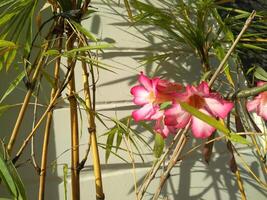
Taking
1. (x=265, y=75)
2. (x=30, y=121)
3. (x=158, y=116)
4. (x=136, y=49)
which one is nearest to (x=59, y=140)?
(x=30, y=121)

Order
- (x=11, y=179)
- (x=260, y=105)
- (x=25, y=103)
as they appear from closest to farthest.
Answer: (x=11, y=179)
(x=25, y=103)
(x=260, y=105)

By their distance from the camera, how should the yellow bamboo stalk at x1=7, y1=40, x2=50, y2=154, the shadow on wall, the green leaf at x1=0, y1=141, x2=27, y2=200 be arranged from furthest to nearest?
the shadow on wall < the yellow bamboo stalk at x1=7, y1=40, x2=50, y2=154 < the green leaf at x1=0, y1=141, x2=27, y2=200

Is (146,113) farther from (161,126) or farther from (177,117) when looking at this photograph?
(177,117)

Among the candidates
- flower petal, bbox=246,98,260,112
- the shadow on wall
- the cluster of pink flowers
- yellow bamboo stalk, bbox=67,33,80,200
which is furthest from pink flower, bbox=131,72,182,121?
the shadow on wall

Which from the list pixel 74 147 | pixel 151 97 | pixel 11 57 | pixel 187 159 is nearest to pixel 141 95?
pixel 151 97

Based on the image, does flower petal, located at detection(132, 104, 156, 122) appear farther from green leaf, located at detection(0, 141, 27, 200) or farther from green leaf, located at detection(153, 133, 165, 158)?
green leaf, located at detection(0, 141, 27, 200)

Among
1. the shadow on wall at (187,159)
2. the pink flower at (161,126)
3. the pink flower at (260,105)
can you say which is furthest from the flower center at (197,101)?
the shadow on wall at (187,159)

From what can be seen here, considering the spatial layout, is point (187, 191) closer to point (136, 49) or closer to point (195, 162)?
point (195, 162)
